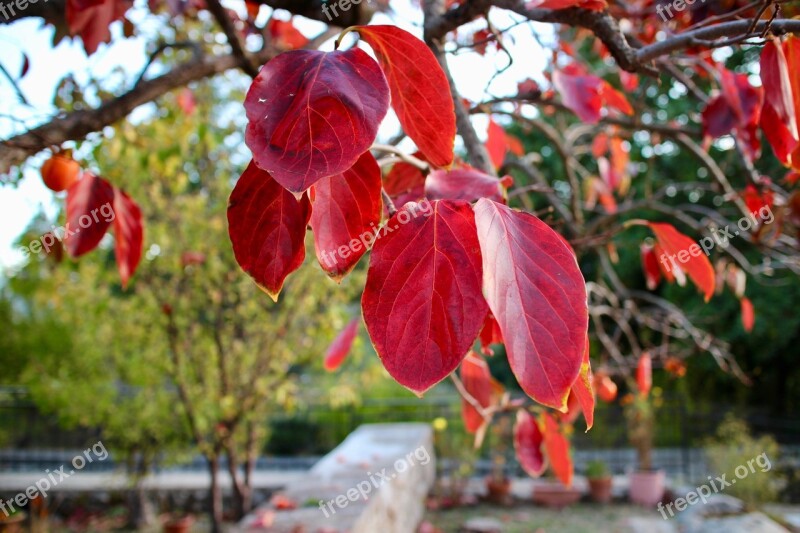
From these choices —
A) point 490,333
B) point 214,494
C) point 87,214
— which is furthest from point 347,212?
point 214,494

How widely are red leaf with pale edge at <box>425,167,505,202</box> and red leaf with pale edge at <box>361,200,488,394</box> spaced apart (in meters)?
0.11

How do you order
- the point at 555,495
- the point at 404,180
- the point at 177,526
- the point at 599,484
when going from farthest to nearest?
1. the point at 599,484
2. the point at 555,495
3. the point at 177,526
4. the point at 404,180

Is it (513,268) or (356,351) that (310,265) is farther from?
(513,268)

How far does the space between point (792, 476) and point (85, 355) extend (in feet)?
21.6

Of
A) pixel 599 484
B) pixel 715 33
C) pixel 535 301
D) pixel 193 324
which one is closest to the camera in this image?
pixel 535 301

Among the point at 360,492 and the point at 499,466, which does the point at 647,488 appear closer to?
the point at 499,466

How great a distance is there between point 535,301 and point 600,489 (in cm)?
561

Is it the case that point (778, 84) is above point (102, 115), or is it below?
below

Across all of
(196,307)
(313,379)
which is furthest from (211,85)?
(313,379)

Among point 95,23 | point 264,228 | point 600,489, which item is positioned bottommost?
point 600,489

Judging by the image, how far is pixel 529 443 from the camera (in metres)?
1.13

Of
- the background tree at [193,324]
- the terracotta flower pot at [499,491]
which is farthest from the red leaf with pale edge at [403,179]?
the terracotta flower pot at [499,491]

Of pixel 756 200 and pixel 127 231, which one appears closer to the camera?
pixel 127 231

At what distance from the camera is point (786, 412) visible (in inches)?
348
